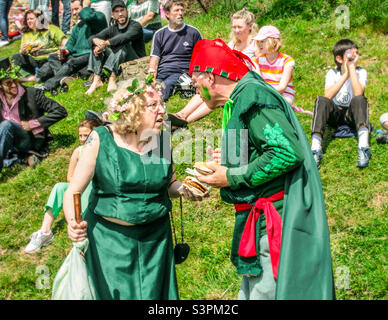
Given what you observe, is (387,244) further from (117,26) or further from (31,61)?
(31,61)

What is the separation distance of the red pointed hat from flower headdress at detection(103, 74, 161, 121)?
47 centimetres

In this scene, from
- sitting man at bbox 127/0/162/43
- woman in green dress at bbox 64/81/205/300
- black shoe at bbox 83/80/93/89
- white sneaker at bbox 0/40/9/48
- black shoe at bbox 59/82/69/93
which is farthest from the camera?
white sneaker at bbox 0/40/9/48

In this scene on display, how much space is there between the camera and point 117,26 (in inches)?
351

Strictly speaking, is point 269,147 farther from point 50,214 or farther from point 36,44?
point 36,44

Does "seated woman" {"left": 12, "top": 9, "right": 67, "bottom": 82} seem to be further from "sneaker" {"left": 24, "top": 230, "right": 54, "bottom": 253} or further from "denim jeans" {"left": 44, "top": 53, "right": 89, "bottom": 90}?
"sneaker" {"left": 24, "top": 230, "right": 54, "bottom": 253}

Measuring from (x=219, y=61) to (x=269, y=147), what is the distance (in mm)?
660

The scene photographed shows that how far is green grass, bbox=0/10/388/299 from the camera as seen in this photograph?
423 cm

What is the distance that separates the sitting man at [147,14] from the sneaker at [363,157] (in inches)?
235

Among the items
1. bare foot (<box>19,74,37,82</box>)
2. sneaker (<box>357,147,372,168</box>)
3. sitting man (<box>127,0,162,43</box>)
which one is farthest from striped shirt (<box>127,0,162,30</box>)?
sneaker (<box>357,147,372,168</box>)

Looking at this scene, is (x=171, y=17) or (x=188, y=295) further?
(x=171, y=17)

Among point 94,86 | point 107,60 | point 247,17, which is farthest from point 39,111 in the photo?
point 247,17

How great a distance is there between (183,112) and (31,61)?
18.0 ft

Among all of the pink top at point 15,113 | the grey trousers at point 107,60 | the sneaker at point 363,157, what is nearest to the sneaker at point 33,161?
the pink top at point 15,113
